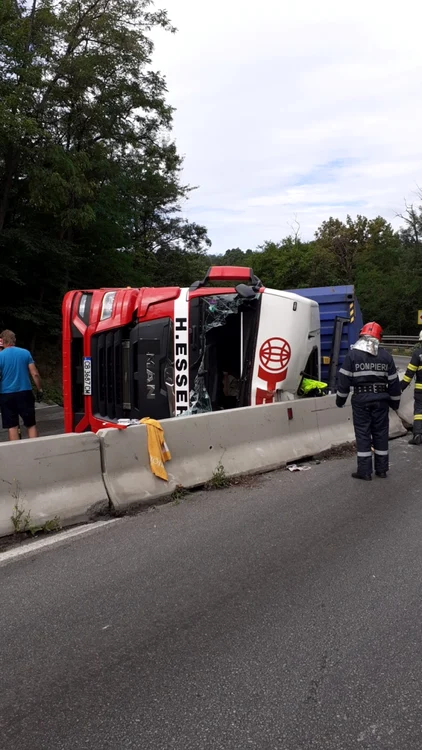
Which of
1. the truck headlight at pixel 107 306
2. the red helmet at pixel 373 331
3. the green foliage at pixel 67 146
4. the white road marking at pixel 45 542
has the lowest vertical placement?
the white road marking at pixel 45 542

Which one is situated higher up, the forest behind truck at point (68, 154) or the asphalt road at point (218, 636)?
the forest behind truck at point (68, 154)

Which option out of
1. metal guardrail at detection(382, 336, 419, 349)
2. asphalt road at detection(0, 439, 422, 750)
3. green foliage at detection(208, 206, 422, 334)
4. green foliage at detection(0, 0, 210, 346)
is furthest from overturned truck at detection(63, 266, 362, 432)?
green foliage at detection(208, 206, 422, 334)

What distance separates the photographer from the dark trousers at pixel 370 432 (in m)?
6.00

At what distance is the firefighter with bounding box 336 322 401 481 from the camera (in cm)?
602

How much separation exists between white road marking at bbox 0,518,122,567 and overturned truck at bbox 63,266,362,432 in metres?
2.45

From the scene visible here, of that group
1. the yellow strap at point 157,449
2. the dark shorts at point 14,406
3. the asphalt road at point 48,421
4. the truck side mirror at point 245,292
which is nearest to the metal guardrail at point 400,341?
the asphalt road at point 48,421

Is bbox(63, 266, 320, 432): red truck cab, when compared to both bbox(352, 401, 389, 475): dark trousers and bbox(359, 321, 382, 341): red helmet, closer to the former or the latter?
bbox(359, 321, 382, 341): red helmet

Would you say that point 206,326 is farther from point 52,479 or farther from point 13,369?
point 52,479

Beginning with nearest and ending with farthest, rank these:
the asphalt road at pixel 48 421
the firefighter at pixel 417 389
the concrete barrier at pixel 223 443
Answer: the concrete barrier at pixel 223 443 < the firefighter at pixel 417 389 < the asphalt road at pixel 48 421

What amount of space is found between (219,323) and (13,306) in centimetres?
1121

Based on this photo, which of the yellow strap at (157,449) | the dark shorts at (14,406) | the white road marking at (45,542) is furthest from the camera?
the dark shorts at (14,406)

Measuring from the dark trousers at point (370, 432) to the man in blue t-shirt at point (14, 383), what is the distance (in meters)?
3.86

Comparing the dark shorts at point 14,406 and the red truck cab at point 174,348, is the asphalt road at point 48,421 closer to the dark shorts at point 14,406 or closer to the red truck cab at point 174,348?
the dark shorts at point 14,406

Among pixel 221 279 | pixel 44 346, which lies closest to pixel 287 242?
pixel 44 346
